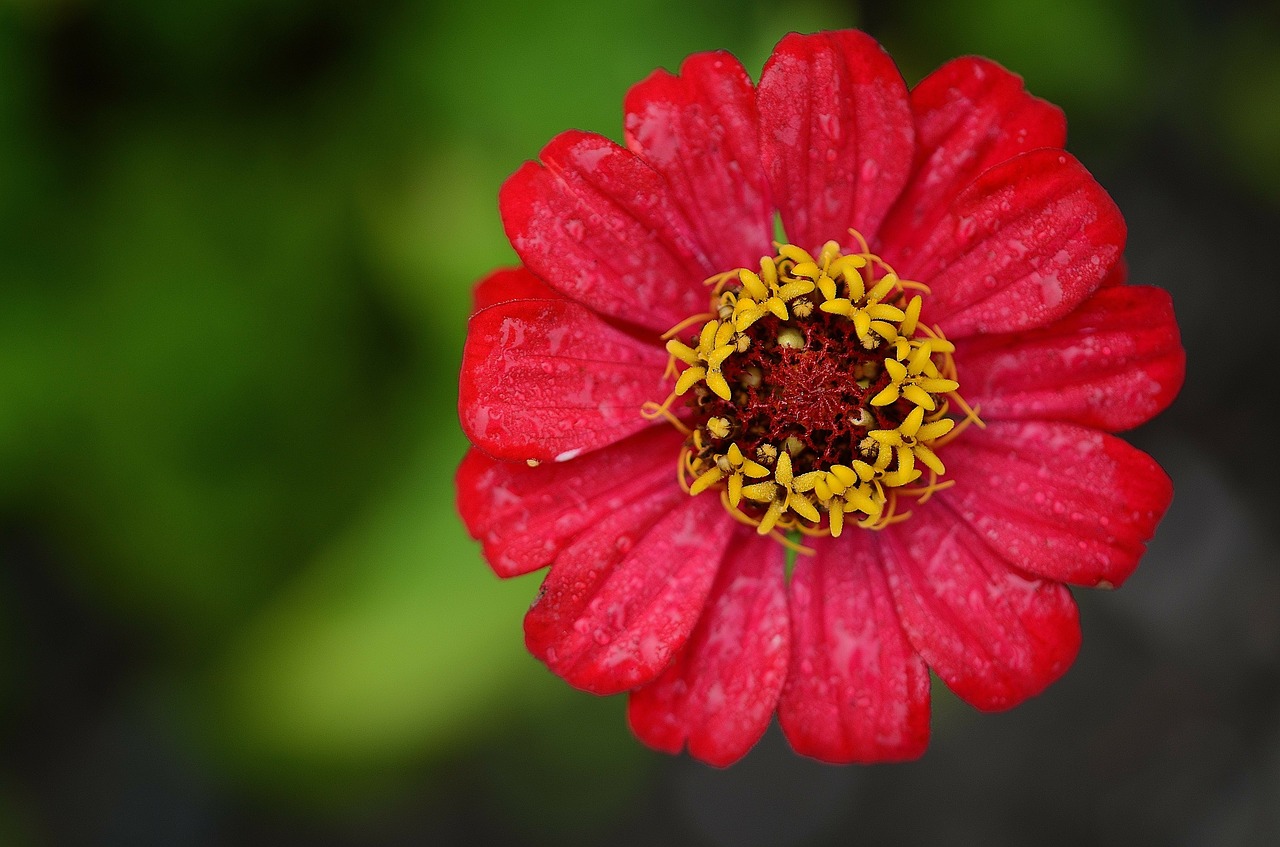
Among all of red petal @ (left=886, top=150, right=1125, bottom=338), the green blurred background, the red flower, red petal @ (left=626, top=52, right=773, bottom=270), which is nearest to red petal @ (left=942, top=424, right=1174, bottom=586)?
the red flower

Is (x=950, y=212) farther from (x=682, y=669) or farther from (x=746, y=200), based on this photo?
(x=682, y=669)

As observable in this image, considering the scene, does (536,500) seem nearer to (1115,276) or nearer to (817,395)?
(817,395)

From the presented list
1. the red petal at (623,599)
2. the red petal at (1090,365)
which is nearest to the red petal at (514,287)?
the red petal at (623,599)

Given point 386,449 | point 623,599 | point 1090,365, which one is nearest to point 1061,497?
point 1090,365

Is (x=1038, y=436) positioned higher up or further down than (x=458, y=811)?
higher up

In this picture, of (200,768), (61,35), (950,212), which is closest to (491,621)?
(950,212)

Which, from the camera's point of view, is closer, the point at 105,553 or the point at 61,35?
the point at 61,35
